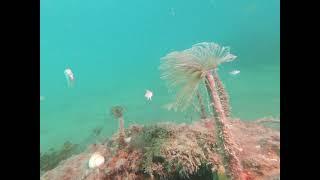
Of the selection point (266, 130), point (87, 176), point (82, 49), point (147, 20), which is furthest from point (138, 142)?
point (82, 49)

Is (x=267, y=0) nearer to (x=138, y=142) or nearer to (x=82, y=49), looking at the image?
(x=138, y=142)

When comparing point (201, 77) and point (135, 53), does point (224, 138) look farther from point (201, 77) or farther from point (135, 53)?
point (135, 53)

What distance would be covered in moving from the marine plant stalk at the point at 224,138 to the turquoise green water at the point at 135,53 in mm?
1253

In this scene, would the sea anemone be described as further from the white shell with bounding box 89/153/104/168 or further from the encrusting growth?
the white shell with bounding box 89/153/104/168

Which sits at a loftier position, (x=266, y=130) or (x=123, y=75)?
(x=123, y=75)

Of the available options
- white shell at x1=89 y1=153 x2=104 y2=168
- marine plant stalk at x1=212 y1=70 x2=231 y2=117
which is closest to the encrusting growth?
white shell at x1=89 y1=153 x2=104 y2=168

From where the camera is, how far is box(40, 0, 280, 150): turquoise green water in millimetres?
31875

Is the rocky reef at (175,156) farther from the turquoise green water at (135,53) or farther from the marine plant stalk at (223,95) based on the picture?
the turquoise green water at (135,53)

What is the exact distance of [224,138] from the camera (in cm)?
403

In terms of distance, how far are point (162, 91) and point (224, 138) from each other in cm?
3269

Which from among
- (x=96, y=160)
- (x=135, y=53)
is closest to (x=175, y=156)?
(x=96, y=160)
